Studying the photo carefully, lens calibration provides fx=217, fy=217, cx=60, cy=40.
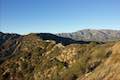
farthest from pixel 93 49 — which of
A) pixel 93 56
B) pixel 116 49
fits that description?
pixel 116 49

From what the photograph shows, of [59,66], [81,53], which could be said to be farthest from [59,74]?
[81,53]

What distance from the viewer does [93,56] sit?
17050 centimetres

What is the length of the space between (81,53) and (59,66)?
24164 millimetres

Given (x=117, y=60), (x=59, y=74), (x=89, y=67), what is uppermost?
(x=117, y=60)

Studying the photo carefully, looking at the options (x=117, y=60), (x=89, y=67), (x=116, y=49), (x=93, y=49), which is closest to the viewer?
(x=117, y=60)

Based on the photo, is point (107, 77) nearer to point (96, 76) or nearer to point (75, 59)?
point (96, 76)

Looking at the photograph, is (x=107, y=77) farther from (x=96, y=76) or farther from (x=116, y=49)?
(x=116, y=49)

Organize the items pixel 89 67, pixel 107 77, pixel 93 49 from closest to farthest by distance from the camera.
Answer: pixel 107 77
pixel 89 67
pixel 93 49

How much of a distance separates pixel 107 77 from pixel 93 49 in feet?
186

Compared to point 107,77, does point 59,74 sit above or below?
below

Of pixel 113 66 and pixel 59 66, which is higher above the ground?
pixel 113 66

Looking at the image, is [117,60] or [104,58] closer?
[117,60]

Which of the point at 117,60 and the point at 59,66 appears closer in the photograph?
the point at 117,60

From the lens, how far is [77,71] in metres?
173
